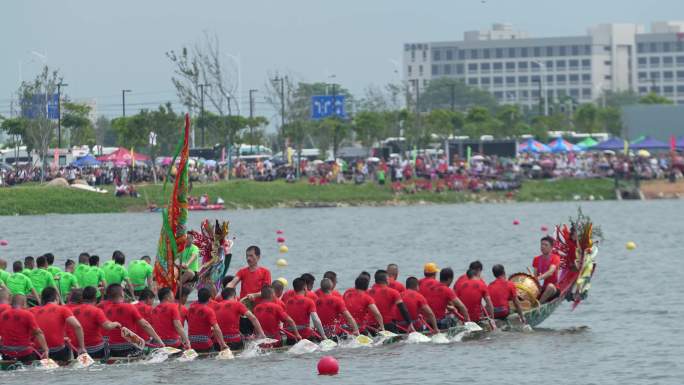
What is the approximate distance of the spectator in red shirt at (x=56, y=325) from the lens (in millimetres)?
22000

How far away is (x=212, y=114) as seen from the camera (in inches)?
3976

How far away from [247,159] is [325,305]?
70707 mm

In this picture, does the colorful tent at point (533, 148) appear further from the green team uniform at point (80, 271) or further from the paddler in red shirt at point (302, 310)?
the paddler in red shirt at point (302, 310)

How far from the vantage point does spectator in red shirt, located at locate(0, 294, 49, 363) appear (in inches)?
862

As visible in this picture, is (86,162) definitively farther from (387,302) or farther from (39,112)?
(387,302)

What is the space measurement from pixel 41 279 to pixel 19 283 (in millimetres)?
866

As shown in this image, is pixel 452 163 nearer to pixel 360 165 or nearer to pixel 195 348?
pixel 360 165

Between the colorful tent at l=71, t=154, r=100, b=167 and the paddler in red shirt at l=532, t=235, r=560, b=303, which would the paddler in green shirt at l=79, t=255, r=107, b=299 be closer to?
the paddler in red shirt at l=532, t=235, r=560, b=303

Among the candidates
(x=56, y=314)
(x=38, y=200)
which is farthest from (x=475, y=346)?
(x=38, y=200)

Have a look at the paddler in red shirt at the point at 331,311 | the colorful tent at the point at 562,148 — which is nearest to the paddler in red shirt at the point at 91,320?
the paddler in red shirt at the point at 331,311

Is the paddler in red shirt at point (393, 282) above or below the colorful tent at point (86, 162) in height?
below

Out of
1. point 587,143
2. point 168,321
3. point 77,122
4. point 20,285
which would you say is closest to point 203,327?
point 168,321

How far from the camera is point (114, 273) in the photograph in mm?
29656

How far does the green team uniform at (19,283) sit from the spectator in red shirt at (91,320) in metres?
5.24
